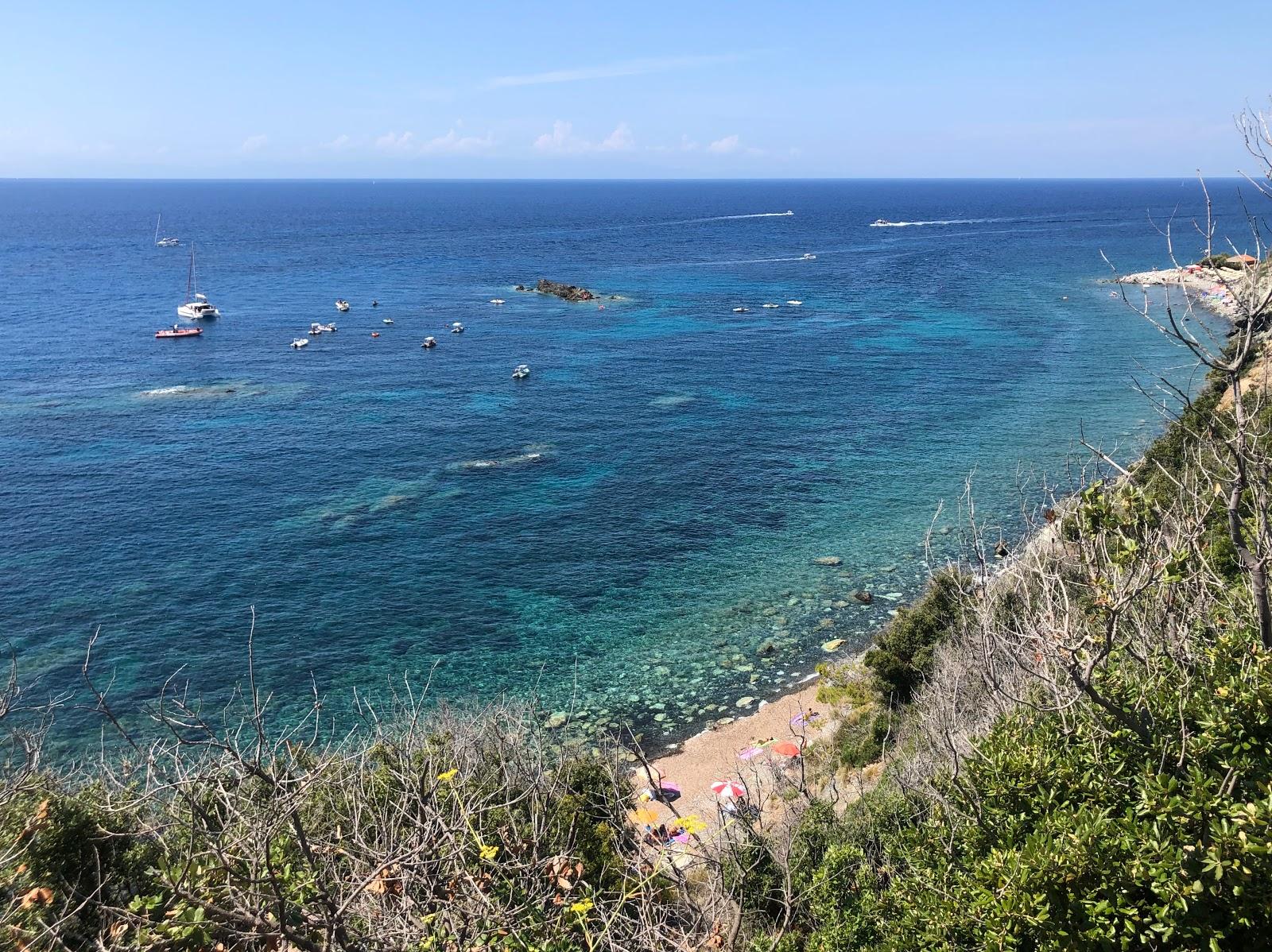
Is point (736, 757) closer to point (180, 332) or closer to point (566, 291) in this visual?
point (180, 332)

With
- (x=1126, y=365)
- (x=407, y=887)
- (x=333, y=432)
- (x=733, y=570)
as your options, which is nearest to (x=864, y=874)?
(x=407, y=887)

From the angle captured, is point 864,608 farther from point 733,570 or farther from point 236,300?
point 236,300

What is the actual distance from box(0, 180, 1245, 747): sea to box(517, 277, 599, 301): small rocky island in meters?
2.35

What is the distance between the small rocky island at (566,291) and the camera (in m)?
103

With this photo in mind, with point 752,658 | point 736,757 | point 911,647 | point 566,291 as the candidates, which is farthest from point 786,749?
point 566,291

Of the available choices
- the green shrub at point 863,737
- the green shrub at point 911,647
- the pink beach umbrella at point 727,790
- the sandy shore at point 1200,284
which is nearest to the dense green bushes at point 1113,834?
the pink beach umbrella at point 727,790

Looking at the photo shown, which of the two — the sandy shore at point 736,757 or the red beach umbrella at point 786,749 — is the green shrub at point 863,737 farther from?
the red beach umbrella at point 786,749

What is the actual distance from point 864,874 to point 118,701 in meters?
27.7

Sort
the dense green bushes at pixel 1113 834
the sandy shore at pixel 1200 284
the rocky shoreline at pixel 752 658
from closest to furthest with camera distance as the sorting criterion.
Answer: the dense green bushes at pixel 1113 834 → the rocky shoreline at pixel 752 658 → the sandy shore at pixel 1200 284

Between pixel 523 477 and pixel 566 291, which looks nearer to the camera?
pixel 523 477

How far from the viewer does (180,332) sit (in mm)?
82188

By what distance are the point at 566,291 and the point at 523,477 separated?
6047cm

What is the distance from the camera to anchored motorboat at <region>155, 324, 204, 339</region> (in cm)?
8156

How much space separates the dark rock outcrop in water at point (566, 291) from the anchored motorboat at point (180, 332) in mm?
41361
